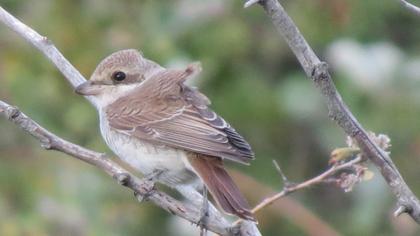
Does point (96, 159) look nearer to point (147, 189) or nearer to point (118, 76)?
point (147, 189)

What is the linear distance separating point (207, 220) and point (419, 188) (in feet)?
7.40

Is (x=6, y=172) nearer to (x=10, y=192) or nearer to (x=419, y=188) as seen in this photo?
(x=10, y=192)

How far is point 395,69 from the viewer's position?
16.7 feet

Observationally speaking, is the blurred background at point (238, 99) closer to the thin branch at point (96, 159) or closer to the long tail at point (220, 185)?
the long tail at point (220, 185)

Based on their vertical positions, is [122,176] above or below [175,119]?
below

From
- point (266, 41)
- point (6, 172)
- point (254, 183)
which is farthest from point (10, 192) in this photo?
point (266, 41)

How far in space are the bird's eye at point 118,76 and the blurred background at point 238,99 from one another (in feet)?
2.65

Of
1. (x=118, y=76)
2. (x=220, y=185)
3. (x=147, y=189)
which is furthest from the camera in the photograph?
(x=118, y=76)

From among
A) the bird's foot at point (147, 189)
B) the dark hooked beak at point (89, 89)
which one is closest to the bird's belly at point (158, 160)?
the bird's foot at point (147, 189)

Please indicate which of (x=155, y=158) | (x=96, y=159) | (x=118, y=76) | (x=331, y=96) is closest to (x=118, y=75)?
(x=118, y=76)

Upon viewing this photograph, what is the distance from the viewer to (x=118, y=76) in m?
4.59

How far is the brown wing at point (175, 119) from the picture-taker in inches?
154

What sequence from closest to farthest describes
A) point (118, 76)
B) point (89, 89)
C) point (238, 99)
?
point (89, 89) < point (118, 76) < point (238, 99)

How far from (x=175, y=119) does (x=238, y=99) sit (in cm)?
170
